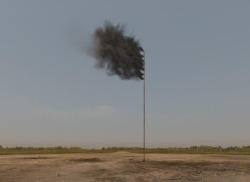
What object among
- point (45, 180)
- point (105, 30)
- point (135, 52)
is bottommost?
point (45, 180)

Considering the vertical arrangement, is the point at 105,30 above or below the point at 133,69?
above

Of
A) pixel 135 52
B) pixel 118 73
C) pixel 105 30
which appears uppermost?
pixel 105 30

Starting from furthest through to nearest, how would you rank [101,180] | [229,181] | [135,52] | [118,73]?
[118,73]
[135,52]
[101,180]
[229,181]

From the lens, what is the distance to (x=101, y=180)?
10125 millimetres

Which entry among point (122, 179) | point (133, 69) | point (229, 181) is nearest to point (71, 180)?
point (122, 179)

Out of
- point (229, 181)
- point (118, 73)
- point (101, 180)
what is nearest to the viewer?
A: point (229, 181)

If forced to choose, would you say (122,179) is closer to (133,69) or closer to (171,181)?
(171,181)

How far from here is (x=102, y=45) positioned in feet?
76.5

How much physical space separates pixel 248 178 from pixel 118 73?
1697cm

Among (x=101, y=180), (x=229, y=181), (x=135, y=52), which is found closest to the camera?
(x=229, y=181)

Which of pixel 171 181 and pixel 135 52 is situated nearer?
pixel 171 181

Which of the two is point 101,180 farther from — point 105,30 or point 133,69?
point 105,30

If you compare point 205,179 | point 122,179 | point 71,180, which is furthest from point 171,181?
point 71,180

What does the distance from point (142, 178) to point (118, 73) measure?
14.9m
